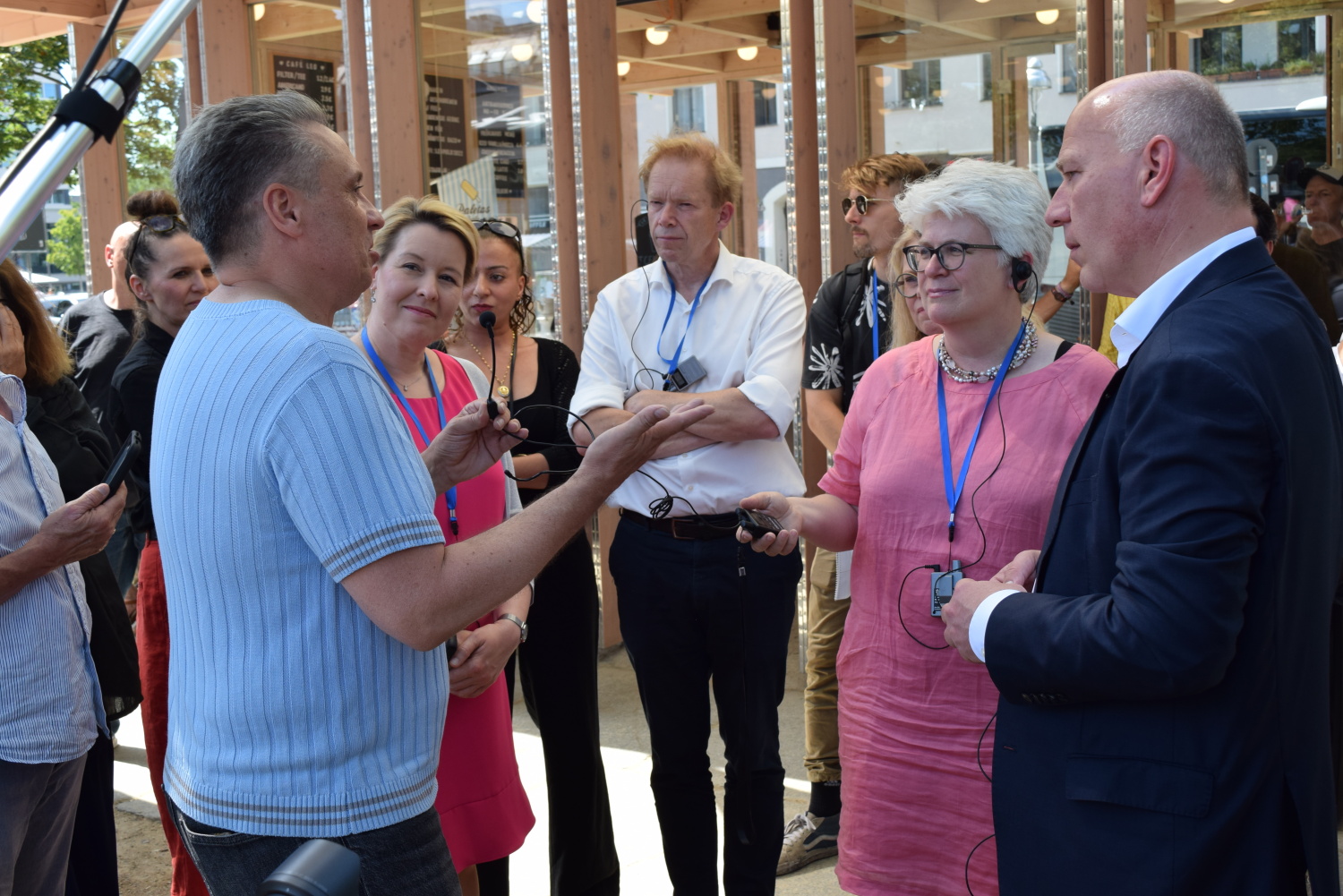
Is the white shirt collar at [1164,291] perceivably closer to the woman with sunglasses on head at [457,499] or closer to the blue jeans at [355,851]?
the blue jeans at [355,851]

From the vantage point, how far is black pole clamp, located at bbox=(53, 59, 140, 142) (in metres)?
1.17

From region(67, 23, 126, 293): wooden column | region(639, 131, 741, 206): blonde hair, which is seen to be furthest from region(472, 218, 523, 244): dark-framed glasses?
region(67, 23, 126, 293): wooden column

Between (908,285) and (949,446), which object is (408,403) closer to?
(949,446)

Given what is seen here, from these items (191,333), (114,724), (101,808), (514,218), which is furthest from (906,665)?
(514,218)

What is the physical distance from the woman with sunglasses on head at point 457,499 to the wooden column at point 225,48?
4812 mm

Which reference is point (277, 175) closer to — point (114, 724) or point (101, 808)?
point (101, 808)

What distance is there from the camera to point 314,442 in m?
1.55

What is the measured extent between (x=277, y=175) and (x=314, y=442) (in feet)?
1.39

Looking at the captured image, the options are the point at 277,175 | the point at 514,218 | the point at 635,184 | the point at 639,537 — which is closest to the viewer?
the point at 277,175

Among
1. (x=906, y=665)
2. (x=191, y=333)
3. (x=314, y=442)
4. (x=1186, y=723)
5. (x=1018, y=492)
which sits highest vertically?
(x=191, y=333)

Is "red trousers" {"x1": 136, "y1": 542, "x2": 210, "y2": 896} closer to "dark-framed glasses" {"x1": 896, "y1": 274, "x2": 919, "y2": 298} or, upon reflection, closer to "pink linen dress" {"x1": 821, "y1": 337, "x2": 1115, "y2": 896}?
"pink linen dress" {"x1": 821, "y1": 337, "x2": 1115, "y2": 896}

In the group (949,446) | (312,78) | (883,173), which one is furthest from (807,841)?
(312,78)

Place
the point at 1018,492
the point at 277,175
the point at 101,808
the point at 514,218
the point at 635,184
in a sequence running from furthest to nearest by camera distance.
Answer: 1. the point at 635,184
2. the point at 514,218
3. the point at 101,808
4. the point at 1018,492
5. the point at 277,175

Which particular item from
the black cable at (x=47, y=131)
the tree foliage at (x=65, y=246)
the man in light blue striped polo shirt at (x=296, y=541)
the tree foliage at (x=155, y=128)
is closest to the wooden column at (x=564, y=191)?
the tree foliage at (x=155, y=128)
